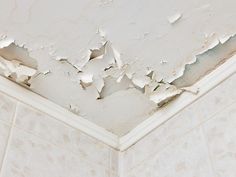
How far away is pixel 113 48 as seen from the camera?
0.74 metres

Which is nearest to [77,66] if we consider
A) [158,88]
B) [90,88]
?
[90,88]

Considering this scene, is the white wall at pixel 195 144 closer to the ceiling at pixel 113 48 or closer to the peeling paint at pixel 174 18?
the ceiling at pixel 113 48

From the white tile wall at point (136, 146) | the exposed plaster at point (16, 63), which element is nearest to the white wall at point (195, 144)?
the white tile wall at point (136, 146)

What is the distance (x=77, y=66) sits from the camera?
76cm

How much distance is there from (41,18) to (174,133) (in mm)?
341

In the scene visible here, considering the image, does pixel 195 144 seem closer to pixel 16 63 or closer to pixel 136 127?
pixel 136 127

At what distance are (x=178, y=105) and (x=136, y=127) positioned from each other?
0.39 ft

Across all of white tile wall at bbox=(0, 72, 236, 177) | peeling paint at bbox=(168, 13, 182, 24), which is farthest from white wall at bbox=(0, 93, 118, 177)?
peeling paint at bbox=(168, 13, 182, 24)

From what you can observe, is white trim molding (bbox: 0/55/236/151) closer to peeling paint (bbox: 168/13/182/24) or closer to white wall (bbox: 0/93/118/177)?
white wall (bbox: 0/93/118/177)

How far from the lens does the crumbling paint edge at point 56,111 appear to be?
78 cm

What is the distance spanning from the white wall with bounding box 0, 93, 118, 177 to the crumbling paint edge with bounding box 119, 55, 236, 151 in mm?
57

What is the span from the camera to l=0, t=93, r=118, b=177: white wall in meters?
0.69

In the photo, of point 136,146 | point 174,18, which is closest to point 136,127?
point 136,146

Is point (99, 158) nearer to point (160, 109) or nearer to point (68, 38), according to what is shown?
point (160, 109)
